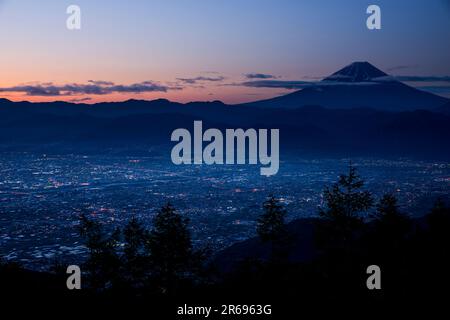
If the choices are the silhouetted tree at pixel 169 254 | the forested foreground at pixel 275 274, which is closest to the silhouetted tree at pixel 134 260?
the forested foreground at pixel 275 274

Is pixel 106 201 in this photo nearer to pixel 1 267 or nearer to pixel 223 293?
pixel 1 267

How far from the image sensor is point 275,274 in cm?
2591

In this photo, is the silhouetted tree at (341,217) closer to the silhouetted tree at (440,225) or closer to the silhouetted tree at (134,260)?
the silhouetted tree at (440,225)

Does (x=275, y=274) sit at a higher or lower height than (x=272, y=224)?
lower

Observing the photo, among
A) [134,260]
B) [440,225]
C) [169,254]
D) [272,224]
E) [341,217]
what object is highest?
[341,217]

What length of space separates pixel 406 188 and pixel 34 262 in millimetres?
139943

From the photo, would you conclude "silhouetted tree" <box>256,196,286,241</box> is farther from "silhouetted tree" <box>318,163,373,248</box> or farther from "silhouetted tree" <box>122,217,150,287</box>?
"silhouetted tree" <box>122,217,150,287</box>

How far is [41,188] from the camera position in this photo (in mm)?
179125

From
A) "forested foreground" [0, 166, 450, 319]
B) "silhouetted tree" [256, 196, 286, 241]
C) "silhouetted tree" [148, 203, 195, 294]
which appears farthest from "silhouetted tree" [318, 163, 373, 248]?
"silhouetted tree" [148, 203, 195, 294]

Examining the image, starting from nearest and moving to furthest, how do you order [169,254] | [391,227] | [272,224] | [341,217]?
[169,254], [341,217], [272,224], [391,227]

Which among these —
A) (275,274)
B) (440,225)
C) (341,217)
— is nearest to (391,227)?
(440,225)

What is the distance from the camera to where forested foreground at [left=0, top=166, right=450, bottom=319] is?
20156 mm

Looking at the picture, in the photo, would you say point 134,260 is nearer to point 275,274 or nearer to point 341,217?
point 275,274

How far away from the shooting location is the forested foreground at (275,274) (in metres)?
20.2
